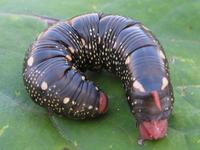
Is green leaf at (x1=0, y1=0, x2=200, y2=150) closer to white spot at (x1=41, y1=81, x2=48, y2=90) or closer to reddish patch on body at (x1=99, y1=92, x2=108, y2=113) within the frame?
reddish patch on body at (x1=99, y1=92, x2=108, y2=113)

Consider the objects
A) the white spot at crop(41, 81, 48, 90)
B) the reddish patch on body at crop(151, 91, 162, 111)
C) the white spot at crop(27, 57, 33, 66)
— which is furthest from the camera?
the white spot at crop(27, 57, 33, 66)

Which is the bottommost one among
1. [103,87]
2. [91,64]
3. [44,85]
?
[103,87]

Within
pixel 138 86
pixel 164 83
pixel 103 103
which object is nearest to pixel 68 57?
pixel 103 103

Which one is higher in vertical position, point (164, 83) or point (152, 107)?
point (164, 83)

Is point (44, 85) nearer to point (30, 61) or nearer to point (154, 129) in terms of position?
point (30, 61)

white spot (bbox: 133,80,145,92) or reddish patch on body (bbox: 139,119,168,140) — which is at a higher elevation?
white spot (bbox: 133,80,145,92)

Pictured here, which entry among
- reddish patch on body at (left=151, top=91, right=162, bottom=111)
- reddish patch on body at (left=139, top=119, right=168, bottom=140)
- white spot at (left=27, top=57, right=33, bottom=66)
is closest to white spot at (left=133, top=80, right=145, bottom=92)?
reddish patch on body at (left=151, top=91, right=162, bottom=111)

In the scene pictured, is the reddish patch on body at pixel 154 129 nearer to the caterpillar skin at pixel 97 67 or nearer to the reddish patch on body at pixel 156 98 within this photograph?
the caterpillar skin at pixel 97 67
